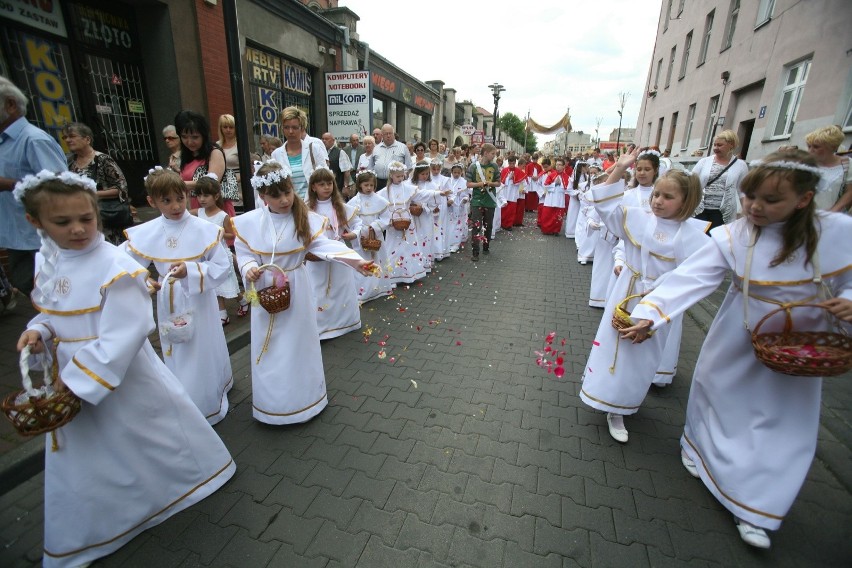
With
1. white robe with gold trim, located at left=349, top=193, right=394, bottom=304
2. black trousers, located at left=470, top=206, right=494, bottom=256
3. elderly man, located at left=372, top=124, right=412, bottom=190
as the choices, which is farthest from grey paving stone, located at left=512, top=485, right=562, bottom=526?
elderly man, located at left=372, top=124, right=412, bottom=190

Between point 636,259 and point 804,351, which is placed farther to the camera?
point 636,259

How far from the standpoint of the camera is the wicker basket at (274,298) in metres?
2.84

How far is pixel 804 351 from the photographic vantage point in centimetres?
189

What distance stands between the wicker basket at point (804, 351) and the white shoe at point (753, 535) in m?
1.02

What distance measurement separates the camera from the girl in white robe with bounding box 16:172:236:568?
6.15 feet

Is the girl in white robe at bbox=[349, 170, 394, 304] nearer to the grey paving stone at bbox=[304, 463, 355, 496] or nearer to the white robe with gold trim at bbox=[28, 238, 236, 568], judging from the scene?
the grey paving stone at bbox=[304, 463, 355, 496]

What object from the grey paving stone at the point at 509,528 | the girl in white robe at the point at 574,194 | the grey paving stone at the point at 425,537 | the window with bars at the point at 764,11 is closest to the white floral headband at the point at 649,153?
the grey paving stone at the point at 509,528

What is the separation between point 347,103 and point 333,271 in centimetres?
884

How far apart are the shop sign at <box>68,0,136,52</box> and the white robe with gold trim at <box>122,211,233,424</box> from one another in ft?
20.5

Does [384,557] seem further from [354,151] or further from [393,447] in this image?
[354,151]

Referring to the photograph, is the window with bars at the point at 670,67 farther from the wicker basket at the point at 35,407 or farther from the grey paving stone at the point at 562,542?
the wicker basket at the point at 35,407

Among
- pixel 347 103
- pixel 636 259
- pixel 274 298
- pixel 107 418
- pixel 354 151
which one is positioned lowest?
pixel 107 418

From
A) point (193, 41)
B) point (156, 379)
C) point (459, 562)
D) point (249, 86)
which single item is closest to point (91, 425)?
point (156, 379)

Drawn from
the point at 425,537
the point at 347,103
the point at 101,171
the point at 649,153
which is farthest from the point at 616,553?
the point at 347,103
